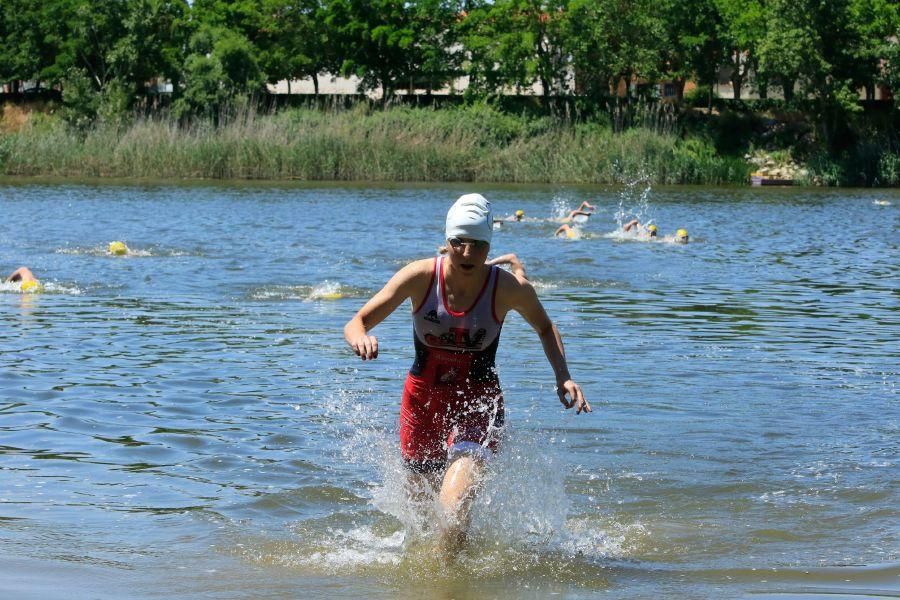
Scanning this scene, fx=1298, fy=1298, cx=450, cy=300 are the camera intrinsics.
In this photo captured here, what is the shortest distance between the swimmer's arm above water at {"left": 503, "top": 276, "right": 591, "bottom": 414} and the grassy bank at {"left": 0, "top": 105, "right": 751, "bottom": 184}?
42.0 meters

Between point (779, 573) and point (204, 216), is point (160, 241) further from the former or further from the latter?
point (779, 573)

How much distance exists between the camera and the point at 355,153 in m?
49.2

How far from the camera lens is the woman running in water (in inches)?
253

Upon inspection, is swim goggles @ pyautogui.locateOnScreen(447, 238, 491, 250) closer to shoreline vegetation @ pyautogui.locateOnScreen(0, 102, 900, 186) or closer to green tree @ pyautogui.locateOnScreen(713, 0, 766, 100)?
shoreline vegetation @ pyautogui.locateOnScreen(0, 102, 900, 186)

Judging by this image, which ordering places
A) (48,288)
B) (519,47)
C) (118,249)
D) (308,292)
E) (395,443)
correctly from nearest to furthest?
(395,443) → (48,288) → (308,292) → (118,249) → (519,47)

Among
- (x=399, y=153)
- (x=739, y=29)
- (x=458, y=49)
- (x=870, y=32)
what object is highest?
(x=739, y=29)

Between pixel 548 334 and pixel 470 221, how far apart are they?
88cm

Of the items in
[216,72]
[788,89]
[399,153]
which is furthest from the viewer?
[216,72]

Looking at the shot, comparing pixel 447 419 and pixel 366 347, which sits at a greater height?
pixel 366 347

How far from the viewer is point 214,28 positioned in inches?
2825

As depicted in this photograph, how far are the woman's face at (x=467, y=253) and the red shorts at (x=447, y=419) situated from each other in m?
0.64

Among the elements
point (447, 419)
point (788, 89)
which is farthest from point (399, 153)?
point (447, 419)

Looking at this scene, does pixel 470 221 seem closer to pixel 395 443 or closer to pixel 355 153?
pixel 395 443

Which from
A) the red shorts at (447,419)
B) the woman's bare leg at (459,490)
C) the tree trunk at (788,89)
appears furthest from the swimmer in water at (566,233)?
the tree trunk at (788,89)
